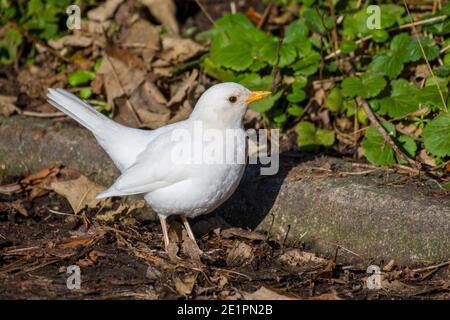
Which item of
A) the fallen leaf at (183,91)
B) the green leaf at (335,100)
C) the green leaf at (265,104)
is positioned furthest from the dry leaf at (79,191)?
the green leaf at (335,100)

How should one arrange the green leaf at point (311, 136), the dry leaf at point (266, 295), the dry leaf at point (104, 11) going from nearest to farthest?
the dry leaf at point (266, 295) < the green leaf at point (311, 136) < the dry leaf at point (104, 11)

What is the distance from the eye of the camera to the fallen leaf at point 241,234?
5340 millimetres

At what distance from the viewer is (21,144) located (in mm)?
6488

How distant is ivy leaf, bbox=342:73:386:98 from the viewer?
19.5ft

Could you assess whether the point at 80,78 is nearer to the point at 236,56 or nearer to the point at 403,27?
the point at 236,56

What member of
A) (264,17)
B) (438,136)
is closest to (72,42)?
(264,17)

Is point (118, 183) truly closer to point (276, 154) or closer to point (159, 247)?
point (159, 247)

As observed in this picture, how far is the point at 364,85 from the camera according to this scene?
6062 millimetres

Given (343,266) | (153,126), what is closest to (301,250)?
(343,266)

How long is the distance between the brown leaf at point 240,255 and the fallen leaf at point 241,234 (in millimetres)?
209

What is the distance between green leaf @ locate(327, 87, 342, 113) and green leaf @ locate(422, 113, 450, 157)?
44.6 inches

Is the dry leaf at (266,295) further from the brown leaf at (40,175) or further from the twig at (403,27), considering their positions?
the twig at (403,27)

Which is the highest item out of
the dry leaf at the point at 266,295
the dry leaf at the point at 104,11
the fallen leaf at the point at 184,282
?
the dry leaf at the point at 104,11

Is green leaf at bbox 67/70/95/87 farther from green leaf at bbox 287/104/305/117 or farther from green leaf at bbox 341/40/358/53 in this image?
green leaf at bbox 341/40/358/53
